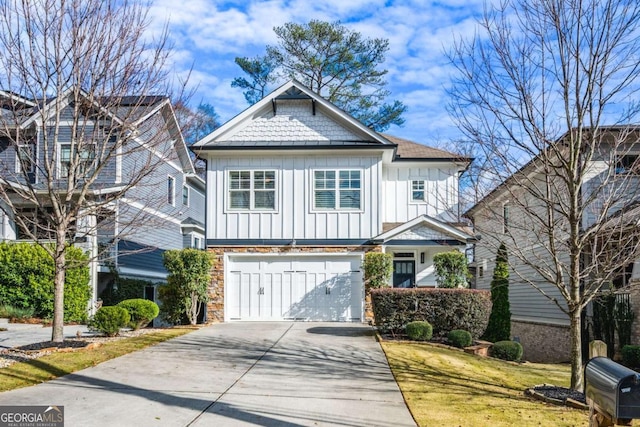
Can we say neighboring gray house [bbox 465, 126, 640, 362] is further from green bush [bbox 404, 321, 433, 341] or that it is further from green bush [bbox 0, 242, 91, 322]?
green bush [bbox 0, 242, 91, 322]

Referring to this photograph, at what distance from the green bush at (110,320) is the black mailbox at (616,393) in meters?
12.1

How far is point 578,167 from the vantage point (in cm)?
1022

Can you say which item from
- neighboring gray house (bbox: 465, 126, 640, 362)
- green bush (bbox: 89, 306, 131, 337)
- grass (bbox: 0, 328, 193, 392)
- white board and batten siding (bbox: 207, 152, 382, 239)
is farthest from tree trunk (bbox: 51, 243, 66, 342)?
neighboring gray house (bbox: 465, 126, 640, 362)

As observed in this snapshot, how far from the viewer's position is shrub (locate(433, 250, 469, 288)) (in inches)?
711

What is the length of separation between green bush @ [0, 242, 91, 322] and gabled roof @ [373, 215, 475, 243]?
409 inches

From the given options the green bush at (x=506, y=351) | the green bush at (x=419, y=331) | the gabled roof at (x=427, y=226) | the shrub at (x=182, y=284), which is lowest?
the green bush at (x=506, y=351)

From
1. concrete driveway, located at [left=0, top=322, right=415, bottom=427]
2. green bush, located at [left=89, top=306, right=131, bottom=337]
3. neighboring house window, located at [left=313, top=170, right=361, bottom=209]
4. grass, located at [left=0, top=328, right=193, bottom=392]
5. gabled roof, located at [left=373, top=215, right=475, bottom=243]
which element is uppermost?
neighboring house window, located at [left=313, top=170, right=361, bottom=209]

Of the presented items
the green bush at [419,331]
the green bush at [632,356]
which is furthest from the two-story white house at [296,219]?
the green bush at [632,356]

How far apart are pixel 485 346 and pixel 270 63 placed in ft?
88.3

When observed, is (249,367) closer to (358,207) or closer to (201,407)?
(201,407)

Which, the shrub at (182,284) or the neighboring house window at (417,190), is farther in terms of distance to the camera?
the neighboring house window at (417,190)

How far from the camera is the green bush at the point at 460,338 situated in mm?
15320

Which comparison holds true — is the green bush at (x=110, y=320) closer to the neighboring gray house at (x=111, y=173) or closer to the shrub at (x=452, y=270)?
the neighboring gray house at (x=111, y=173)

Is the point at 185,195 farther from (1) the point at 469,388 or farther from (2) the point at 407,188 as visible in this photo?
(1) the point at 469,388
